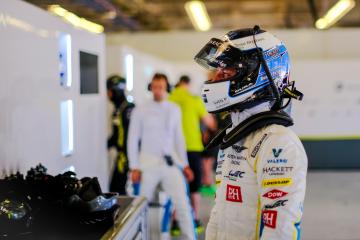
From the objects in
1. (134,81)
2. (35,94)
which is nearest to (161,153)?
(35,94)

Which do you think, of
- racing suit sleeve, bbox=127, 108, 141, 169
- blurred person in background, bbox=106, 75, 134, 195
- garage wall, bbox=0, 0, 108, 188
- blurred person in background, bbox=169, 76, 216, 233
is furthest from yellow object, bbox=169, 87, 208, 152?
garage wall, bbox=0, 0, 108, 188

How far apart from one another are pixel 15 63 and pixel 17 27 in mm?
159

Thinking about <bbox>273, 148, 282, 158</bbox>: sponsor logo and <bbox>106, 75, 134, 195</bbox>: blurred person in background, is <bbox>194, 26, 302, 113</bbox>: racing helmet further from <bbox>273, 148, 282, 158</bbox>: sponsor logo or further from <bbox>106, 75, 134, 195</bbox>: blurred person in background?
<bbox>106, 75, 134, 195</bbox>: blurred person in background

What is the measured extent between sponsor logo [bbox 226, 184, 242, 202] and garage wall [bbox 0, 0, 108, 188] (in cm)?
97

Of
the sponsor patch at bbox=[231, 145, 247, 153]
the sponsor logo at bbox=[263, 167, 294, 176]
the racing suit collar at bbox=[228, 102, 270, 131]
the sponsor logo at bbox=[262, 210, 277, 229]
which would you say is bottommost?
the sponsor logo at bbox=[262, 210, 277, 229]

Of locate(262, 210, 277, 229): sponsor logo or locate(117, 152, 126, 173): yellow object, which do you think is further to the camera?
locate(117, 152, 126, 173): yellow object

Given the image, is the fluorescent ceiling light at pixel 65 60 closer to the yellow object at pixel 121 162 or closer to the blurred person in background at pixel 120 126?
the blurred person in background at pixel 120 126

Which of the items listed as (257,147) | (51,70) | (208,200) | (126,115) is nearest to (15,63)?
(51,70)

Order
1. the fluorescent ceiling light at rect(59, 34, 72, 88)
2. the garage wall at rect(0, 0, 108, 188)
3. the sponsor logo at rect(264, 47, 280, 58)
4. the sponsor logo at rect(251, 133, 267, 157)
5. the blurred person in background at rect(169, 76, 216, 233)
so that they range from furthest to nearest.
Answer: the blurred person in background at rect(169, 76, 216, 233) < the fluorescent ceiling light at rect(59, 34, 72, 88) < the garage wall at rect(0, 0, 108, 188) < the sponsor logo at rect(264, 47, 280, 58) < the sponsor logo at rect(251, 133, 267, 157)

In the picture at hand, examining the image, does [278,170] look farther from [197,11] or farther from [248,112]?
[197,11]

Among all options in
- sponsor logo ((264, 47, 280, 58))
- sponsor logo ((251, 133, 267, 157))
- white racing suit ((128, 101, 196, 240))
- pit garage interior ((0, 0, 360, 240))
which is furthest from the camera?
white racing suit ((128, 101, 196, 240))

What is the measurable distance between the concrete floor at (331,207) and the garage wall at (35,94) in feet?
6.63

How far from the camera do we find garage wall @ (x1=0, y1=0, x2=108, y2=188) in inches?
82.8

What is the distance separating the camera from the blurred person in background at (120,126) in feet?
14.1
